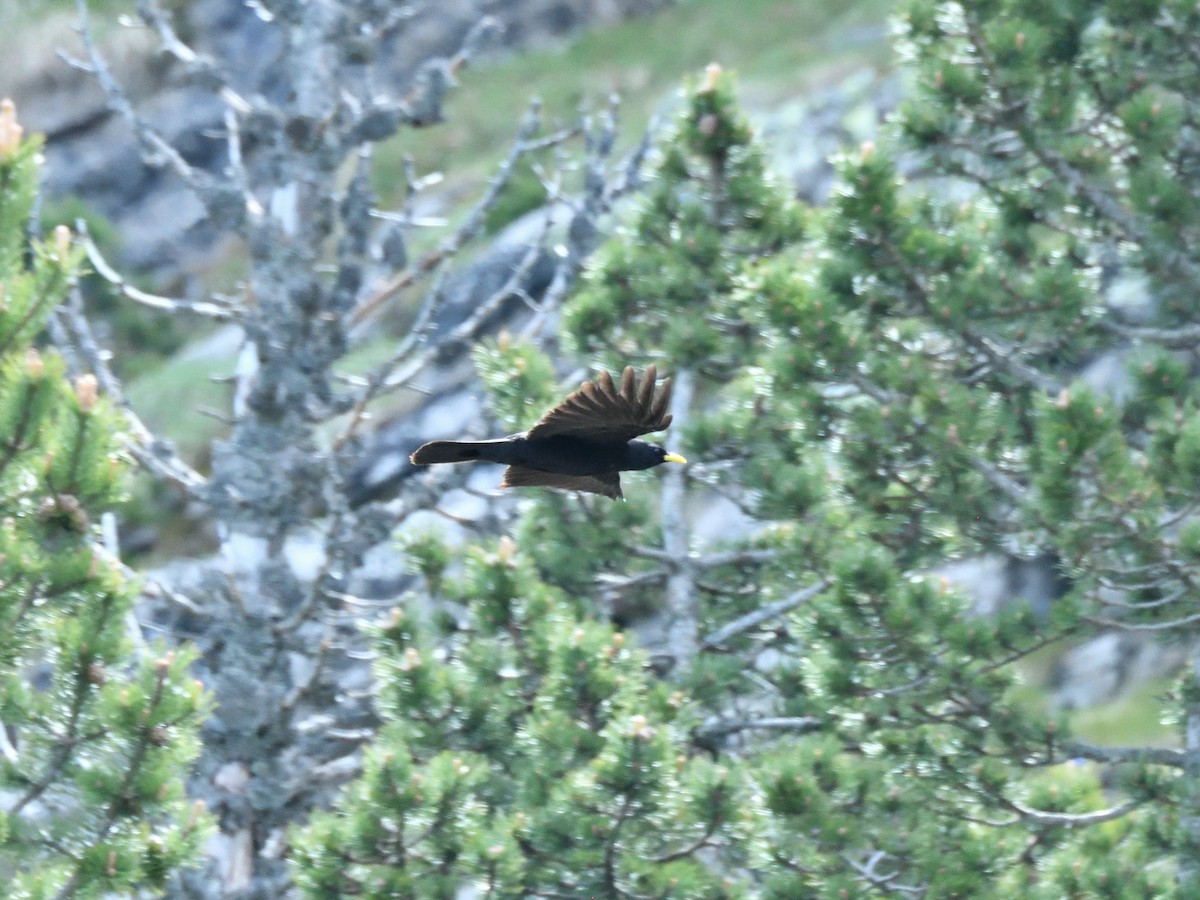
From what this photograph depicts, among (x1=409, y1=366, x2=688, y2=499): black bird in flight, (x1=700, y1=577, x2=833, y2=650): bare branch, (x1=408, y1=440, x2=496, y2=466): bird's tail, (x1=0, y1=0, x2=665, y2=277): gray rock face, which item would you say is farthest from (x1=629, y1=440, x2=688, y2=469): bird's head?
(x1=0, y1=0, x2=665, y2=277): gray rock face

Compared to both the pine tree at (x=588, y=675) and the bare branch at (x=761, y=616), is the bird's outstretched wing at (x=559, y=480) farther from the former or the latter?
the bare branch at (x=761, y=616)

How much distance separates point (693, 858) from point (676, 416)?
8.27ft

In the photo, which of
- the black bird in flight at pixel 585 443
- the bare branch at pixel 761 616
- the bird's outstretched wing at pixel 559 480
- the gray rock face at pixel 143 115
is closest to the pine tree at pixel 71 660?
the black bird in flight at pixel 585 443

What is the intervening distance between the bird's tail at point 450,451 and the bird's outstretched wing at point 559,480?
349mm

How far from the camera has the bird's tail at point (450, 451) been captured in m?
5.18

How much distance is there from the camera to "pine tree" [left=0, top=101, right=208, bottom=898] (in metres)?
4.96

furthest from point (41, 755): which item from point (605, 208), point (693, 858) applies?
point (605, 208)

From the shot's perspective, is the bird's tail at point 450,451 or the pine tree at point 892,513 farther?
the pine tree at point 892,513

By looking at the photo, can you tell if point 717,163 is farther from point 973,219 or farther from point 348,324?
point 348,324

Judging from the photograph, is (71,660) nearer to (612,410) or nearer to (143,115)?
(612,410)

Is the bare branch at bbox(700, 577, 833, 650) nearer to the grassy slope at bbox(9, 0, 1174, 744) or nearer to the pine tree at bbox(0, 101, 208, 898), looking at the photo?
the pine tree at bbox(0, 101, 208, 898)

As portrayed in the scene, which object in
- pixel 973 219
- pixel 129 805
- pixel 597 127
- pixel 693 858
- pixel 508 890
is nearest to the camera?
pixel 129 805

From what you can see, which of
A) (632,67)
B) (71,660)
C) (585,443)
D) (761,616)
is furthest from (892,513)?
(632,67)

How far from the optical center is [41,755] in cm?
525
